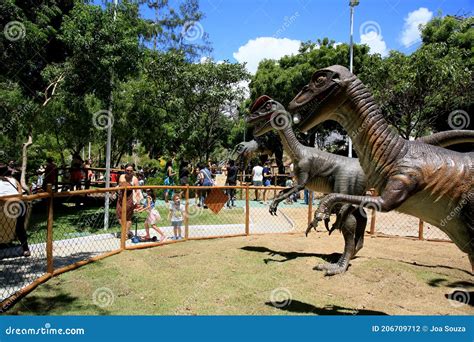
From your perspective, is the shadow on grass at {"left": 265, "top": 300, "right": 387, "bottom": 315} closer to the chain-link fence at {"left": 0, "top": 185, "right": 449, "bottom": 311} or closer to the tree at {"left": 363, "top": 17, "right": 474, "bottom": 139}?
the chain-link fence at {"left": 0, "top": 185, "right": 449, "bottom": 311}

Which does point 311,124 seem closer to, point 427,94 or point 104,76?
point 104,76

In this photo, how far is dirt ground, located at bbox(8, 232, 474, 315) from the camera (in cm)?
421

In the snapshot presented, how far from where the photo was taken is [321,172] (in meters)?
6.18

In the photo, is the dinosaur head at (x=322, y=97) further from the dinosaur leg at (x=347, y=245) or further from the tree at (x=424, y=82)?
the tree at (x=424, y=82)

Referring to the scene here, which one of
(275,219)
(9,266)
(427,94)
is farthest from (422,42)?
(9,266)

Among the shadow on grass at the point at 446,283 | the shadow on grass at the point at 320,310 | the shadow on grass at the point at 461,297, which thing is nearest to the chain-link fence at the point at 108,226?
the shadow on grass at the point at 320,310

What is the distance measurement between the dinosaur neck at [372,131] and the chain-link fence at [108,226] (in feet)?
8.96

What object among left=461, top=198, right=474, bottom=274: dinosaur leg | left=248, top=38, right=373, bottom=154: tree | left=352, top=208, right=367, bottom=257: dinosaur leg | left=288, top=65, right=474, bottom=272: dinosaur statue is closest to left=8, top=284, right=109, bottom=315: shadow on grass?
left=288, top=65, right=474, bottom=272: dinosaur statue

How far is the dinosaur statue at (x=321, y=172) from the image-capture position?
5789 mm

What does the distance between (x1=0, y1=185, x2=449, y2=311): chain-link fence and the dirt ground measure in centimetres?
51

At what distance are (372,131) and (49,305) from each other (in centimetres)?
394

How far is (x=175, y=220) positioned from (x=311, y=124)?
5.27 m

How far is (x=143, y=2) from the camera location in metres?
21.6

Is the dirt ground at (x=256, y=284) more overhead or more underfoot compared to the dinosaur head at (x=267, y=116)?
more underfoot
